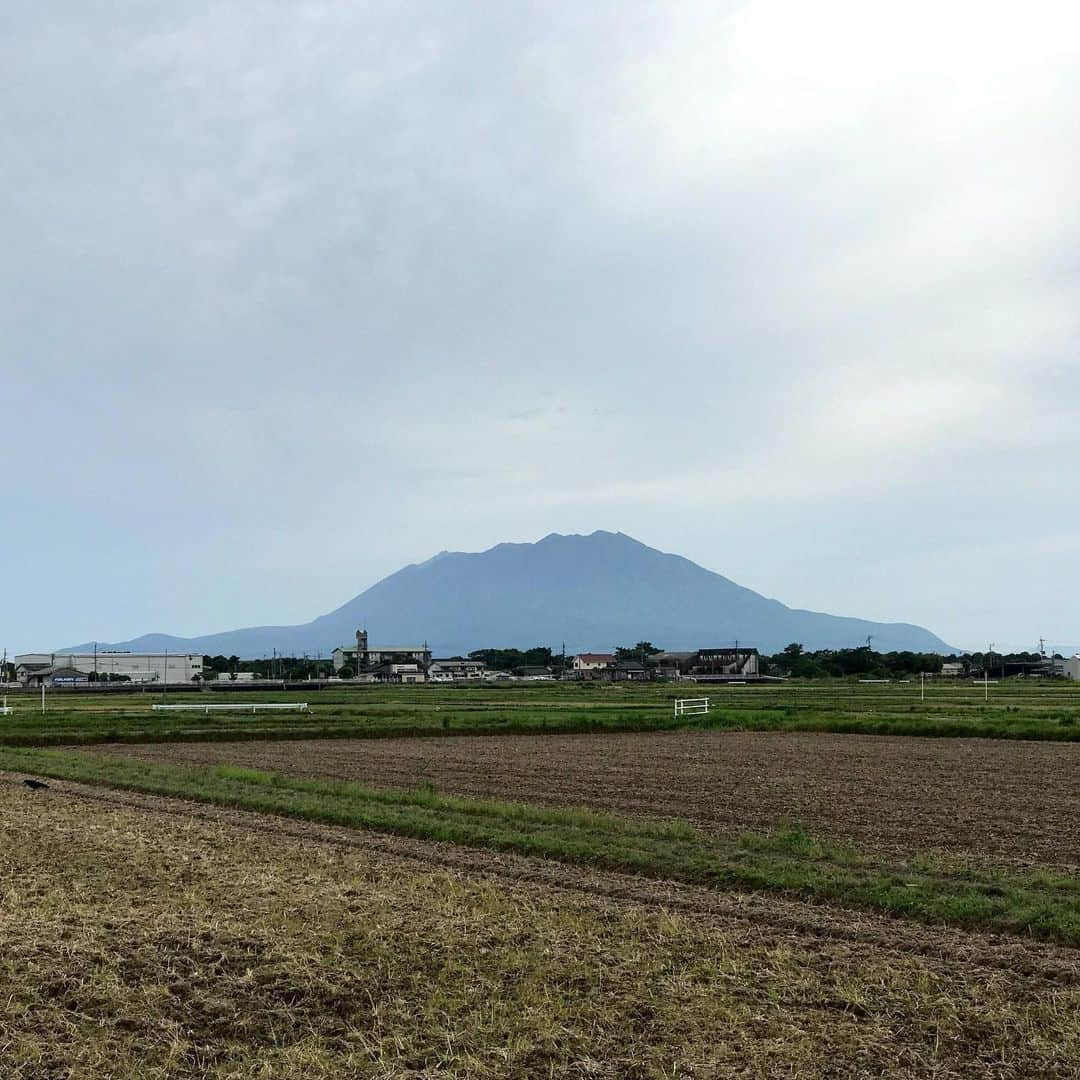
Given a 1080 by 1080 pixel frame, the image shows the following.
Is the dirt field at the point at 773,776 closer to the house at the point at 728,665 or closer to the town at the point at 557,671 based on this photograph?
the town at the point at 557,671

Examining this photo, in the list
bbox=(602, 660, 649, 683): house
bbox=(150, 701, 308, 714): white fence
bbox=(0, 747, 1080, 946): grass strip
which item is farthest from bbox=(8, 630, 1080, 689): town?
bbox=(0, 747, 1080, 946): grass strip

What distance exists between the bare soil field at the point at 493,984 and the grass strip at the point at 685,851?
75 centimetres

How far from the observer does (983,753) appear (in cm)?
3212

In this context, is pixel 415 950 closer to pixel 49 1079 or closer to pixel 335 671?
pixel 49 1079

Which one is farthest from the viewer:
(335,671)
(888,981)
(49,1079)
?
(335,671)

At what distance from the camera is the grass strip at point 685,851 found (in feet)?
37.6

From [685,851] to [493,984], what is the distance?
663 cm

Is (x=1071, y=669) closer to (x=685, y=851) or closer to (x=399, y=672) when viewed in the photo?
(x=399, y=672)

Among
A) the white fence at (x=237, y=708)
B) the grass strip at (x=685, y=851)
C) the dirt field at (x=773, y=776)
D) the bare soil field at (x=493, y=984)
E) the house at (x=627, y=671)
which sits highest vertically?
the bare soil field at (x=493, y=984)

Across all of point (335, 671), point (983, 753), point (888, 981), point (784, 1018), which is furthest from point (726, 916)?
point (335, 671)

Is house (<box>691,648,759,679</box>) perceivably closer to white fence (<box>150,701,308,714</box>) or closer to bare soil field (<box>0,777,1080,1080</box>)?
white fence (<box>150,701,308,714</box>)

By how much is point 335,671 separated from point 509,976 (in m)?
181

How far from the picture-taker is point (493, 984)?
28.1 feet

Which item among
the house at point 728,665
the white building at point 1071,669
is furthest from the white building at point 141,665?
the white building at point 1071,669
